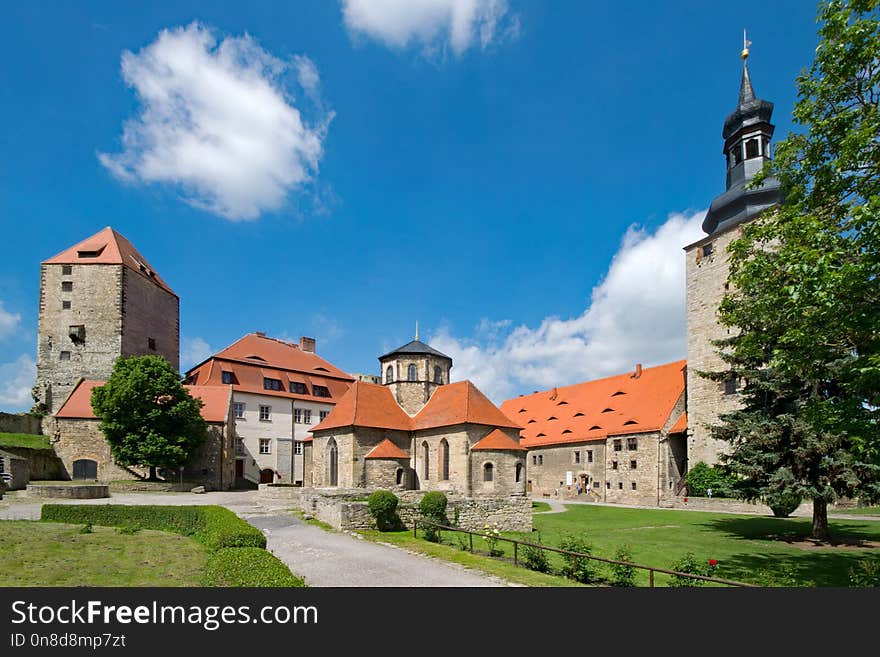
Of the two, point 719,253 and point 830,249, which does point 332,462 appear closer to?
point 830,249

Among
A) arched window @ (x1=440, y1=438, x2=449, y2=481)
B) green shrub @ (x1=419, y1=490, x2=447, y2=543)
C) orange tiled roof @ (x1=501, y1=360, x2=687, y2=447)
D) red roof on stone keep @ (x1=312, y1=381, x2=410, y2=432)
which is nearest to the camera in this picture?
green shrub @ (x1=419, y1=490, x2=447, y2=543)

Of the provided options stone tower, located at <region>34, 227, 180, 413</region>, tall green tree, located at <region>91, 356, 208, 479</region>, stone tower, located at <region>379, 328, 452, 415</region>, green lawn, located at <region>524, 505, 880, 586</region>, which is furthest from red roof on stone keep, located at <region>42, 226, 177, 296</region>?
green lawn, located at <region>524, 505, 880, 586</region>

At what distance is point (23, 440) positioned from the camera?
113 feet

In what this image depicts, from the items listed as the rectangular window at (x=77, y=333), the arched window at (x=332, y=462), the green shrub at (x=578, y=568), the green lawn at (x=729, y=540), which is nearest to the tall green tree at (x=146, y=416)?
→ the arched window at (x=332, y=462)

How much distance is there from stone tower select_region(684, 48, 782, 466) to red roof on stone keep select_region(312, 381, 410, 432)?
66.9ft

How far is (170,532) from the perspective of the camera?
18953 mm

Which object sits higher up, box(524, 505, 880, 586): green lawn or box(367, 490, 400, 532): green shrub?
box(367, 490, 400, 532): green shrub

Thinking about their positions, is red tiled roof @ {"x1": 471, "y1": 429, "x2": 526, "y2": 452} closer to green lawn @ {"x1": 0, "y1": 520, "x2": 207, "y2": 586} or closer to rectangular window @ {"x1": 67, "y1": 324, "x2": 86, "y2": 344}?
green lawn @ {"x1": 0, "y1": 520, "x2": 207, "y2": 586}

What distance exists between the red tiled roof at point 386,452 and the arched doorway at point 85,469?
1921 cm

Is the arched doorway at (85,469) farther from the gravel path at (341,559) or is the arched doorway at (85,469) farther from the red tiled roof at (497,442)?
the red tiled roof at (497,442)

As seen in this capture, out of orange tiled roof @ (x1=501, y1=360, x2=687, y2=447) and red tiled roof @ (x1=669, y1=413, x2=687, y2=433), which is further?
orange tiled roof @ (x1=501, y1=360, x2=687, y2=447)

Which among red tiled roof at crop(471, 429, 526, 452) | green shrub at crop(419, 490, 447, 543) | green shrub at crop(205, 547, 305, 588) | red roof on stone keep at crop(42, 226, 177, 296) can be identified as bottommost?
green shrub at crop(419, 490, 447, 543)

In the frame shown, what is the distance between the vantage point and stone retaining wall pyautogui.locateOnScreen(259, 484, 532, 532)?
21266 millimetres

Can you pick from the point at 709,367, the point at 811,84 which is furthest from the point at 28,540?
the point at 709,367
